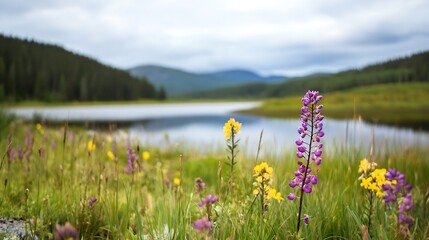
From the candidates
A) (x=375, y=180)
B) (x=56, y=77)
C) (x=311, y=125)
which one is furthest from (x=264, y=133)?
(x=56, y=77)

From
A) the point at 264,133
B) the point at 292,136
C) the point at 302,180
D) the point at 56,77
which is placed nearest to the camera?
the point at 302,180

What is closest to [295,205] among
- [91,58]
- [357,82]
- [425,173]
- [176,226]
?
[176,226]

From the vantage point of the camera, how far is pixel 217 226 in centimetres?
293

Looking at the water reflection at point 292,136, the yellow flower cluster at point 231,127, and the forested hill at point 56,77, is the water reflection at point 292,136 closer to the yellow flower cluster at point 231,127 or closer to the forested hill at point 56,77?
the yellow flower cluster at point 231,127

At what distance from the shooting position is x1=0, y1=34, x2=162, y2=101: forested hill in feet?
341

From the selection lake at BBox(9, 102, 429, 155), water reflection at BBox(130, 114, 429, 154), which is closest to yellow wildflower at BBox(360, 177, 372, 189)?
lake at BBox(9, 102, 429, 155)

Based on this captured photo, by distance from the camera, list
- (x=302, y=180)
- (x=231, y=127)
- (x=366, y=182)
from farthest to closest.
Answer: (x=366, y=182) → (x=231, y=127) → (x=302, y=180)

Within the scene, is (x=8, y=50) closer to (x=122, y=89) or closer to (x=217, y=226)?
(x=122, y=89)

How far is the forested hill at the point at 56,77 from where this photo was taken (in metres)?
104

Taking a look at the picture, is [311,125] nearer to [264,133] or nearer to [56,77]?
[264,133]

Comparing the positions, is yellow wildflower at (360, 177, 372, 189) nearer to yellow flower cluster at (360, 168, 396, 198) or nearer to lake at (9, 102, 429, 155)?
yellow flower cluster at (360, 168, 396, 198)

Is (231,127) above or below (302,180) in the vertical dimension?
above

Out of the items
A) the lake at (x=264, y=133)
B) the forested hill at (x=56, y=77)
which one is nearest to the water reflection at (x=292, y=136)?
the lake at (x=264, y=133)

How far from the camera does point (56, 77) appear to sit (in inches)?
4619
